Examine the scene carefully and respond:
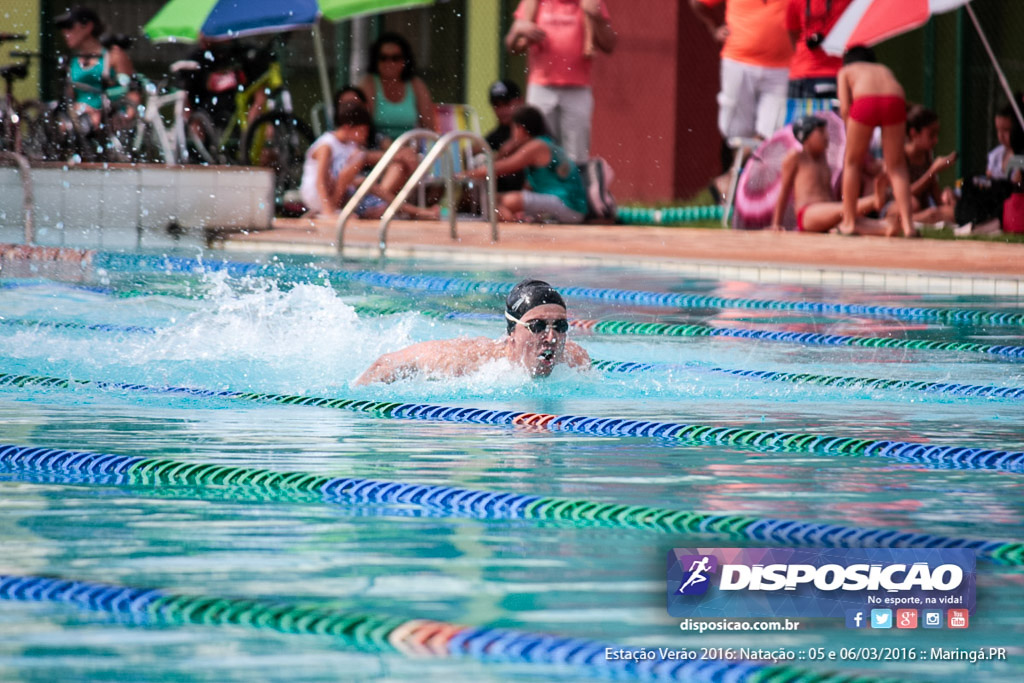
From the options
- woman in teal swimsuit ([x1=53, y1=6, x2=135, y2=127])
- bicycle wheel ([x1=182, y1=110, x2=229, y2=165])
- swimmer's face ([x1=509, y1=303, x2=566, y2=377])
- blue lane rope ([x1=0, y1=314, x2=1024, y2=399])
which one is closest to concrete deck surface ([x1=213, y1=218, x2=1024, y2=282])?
bicycle wheel ([x1=182, y1=110, x2=229, y2=165])

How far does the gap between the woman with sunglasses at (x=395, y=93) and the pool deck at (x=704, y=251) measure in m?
1.15

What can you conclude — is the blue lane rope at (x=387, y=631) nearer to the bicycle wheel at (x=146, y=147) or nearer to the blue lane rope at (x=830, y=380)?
the blue lane rope at (x=830, y=380)

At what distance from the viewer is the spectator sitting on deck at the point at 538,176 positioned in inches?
463

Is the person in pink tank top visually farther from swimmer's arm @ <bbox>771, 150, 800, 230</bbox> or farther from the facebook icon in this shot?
the facebook icon

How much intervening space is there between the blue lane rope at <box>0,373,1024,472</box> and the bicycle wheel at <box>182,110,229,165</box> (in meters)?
8.16

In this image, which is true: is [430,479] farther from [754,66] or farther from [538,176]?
[754,66]

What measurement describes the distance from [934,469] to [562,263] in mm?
5631

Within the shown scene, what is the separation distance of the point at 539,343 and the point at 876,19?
5847 mm

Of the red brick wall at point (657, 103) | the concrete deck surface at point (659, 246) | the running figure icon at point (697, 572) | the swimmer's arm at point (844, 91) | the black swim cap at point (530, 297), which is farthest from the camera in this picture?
the red brick wall at point (657, 103)

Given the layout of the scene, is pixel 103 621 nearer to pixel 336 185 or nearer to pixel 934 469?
pixel 934 469

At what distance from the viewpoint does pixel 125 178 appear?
463 inches

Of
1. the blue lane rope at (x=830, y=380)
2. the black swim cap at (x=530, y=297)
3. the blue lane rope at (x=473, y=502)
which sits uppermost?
the black swim cap at (x=530, y=297)

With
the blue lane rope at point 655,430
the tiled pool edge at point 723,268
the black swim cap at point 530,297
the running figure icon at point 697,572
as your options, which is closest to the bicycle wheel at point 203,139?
the tiled pool edge at point 723,268

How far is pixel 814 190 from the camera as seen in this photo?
11.4m
